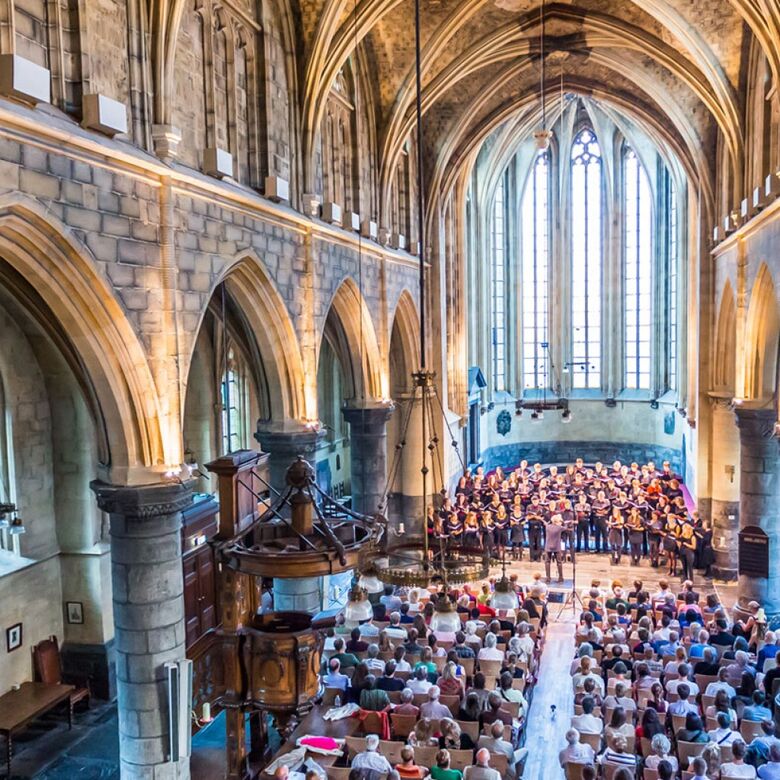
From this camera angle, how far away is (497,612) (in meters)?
16.3

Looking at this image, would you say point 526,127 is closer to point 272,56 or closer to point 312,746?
point 272,56

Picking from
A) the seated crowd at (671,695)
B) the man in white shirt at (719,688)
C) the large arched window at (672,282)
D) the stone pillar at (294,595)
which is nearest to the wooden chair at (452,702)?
the seated crowd at (671,695)

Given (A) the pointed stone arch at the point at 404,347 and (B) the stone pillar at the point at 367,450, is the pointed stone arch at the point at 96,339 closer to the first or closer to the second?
(B) the stone pillar at the point at 367,450

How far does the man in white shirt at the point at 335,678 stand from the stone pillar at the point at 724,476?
534 inches

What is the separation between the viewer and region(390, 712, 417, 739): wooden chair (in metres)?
11.2

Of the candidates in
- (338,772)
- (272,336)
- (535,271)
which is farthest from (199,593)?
(535,271)

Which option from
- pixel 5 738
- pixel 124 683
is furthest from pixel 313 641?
pixel 5 738

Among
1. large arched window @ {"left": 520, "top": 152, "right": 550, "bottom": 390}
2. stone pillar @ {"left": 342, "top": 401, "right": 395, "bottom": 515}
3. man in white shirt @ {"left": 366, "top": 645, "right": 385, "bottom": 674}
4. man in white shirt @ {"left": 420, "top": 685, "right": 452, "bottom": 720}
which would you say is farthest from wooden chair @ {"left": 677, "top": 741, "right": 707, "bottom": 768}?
large arched window @ {"left": 520, "top": 152, "right": 550, "bottom": 390}

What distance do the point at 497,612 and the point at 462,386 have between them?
1457cm

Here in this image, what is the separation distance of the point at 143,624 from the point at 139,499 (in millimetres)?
1667

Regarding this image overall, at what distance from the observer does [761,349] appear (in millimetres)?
19016

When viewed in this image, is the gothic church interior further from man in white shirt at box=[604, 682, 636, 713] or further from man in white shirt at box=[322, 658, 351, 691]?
man in white shirt at box=[604, 682, 636, 713]

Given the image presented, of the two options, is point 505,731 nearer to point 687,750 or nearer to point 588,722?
point 588,722

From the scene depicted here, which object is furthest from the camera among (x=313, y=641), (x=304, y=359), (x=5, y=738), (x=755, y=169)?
(x=755, y=169)
